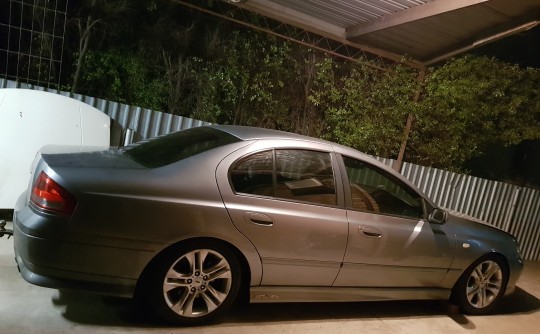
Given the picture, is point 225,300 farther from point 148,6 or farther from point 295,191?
point 148,6

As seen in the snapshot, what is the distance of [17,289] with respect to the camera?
10.9 feet

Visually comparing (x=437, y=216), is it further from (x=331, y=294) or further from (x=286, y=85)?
(x=286, y=85)

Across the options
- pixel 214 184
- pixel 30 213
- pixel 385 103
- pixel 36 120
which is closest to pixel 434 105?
pixel 385 103

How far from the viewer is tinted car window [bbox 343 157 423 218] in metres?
3.85

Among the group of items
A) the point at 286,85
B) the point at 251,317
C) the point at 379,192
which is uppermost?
the point at 286,85

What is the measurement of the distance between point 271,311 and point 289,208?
3.32 ft

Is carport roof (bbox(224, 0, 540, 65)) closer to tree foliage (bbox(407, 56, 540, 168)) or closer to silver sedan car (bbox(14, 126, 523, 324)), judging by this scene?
tree foliage (bbox(407, 56, 540, 168))

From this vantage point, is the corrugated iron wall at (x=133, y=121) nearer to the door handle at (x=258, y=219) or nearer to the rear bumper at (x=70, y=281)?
the rear bumper at (x=70, y=281)

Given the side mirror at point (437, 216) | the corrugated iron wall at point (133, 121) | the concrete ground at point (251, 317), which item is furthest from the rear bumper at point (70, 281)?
the corrugated iron wall at point (133, 121)

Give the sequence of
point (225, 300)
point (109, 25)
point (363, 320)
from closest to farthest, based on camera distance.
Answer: point (225, 300), point (363, 320), point (109, 25)

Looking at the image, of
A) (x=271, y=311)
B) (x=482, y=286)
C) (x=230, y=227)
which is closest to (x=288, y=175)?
(x=230, y=227)

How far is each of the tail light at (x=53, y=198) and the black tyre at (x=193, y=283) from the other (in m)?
0.72

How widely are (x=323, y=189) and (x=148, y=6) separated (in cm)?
517

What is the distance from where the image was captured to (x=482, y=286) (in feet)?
14.9
